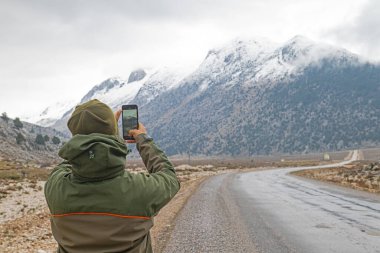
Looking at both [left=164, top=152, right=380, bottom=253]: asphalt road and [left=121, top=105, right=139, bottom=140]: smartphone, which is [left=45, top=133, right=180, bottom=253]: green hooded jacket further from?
[left=164, top=152, right=380, bottom=253]: asphalt road

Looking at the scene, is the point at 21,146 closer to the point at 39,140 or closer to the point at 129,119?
the point at 39,140

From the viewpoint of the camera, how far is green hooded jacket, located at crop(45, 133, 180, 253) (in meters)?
2.73

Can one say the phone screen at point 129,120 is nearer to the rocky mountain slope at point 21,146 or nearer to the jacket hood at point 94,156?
the jacket hood at point 94,156

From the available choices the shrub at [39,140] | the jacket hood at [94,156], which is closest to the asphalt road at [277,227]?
the jacket hood at [94,156]

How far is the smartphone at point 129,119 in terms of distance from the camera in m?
3.42

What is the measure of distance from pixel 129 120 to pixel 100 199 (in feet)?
2.86

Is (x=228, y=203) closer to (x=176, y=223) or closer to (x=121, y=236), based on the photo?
(x=176, y=223)

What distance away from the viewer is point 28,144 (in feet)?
357

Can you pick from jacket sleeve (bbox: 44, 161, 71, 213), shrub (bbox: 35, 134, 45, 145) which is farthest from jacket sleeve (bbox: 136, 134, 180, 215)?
shrub (bbox: 35, 134, 45, 145)

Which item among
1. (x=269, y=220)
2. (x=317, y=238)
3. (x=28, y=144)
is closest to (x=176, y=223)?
(x=269, y=220)

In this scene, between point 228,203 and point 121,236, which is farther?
point 228,203

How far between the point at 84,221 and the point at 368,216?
12310 millimetres

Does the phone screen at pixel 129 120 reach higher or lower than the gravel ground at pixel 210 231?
higher

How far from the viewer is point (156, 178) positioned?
9.72ft
